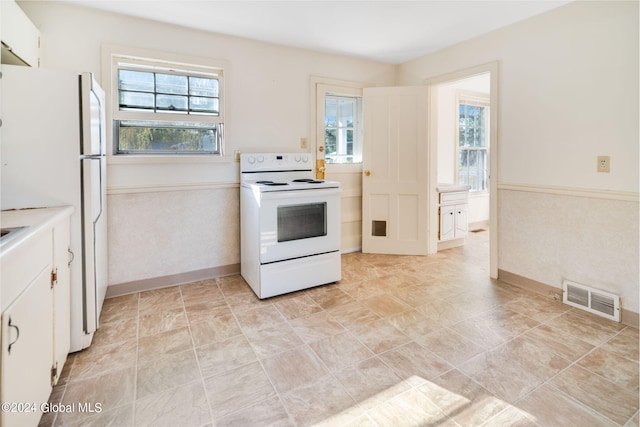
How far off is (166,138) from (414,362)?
9.00 feet

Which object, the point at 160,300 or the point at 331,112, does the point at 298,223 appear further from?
the point at 331,112

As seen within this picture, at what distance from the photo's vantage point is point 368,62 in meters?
4.02

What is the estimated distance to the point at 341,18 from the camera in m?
2.86

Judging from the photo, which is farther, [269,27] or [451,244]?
[451,244]

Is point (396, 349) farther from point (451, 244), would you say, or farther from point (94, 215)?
point (451, 244)

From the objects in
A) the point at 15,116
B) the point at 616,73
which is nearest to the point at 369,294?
the point at 616,73

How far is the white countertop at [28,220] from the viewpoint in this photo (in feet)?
3.56

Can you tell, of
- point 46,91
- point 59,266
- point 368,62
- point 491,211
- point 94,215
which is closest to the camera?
point 59,266

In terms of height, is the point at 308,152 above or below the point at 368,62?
below

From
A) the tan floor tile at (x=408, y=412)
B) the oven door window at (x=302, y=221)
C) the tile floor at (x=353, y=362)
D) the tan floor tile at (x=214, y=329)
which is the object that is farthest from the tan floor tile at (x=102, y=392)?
the oven door window at (x=302, y=221)

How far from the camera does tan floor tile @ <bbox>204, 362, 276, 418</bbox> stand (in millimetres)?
1571

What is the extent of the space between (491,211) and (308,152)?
1.95 meters

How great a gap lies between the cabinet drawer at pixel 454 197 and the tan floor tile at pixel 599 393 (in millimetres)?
2613

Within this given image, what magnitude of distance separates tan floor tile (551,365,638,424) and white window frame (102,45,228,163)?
3003mm
